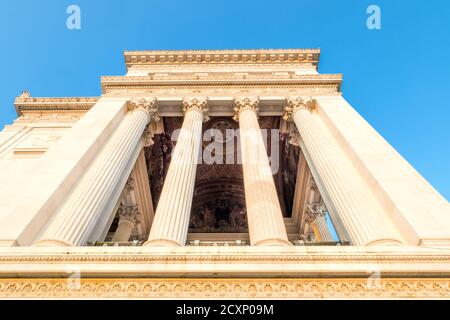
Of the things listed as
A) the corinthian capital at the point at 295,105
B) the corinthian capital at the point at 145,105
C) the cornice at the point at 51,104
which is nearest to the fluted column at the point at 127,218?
the corinthian capital at the point at 145,105

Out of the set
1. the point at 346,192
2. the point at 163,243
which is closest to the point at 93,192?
the point at 163,243

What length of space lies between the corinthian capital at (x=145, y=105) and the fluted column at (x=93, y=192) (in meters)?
0.65

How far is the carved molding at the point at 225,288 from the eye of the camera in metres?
6.69

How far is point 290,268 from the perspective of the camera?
23.0 ft

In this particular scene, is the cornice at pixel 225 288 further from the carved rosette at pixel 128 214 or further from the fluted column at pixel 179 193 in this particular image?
the carved rosette at pixel 128 214

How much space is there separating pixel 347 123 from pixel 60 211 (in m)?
12.4

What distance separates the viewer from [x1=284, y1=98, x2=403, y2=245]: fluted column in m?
8.97

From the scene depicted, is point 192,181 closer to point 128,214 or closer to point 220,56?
point 128,214

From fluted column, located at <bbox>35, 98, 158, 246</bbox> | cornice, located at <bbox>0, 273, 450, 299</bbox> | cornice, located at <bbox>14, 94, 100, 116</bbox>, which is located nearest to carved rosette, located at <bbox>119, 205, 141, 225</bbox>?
fluted column, located at <bbox>35, 98, 158, 246</bbox>

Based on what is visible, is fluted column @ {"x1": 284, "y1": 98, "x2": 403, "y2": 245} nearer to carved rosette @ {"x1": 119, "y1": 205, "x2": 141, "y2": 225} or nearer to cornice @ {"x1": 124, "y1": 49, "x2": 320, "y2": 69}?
cornice @ {"x1": 124, "y1": 49, "x2": 320, "y2": 69}

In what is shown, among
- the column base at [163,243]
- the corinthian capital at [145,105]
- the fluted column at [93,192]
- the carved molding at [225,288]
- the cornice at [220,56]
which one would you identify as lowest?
the carved molding at [225,288]

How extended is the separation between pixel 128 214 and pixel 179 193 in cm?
920
